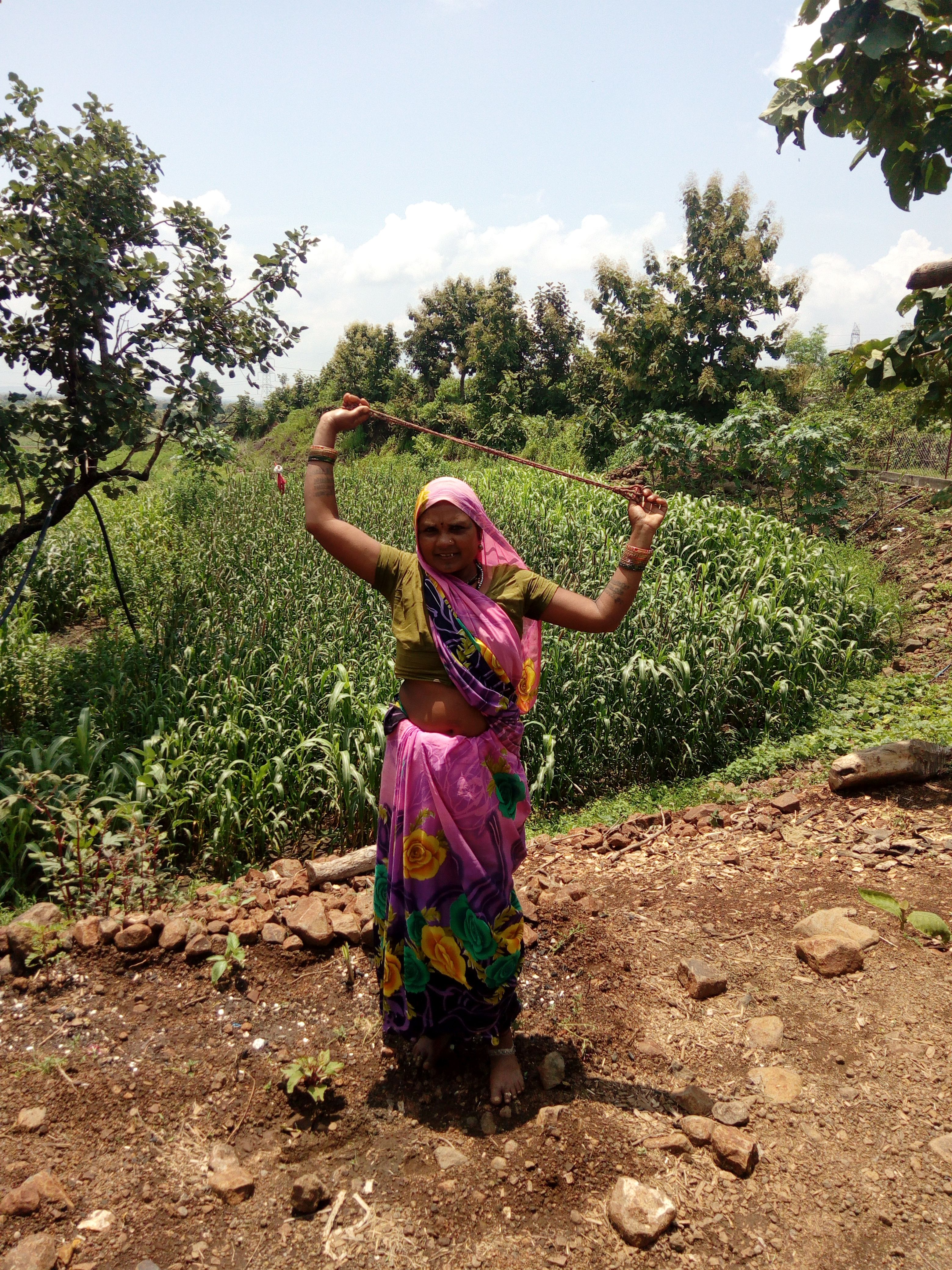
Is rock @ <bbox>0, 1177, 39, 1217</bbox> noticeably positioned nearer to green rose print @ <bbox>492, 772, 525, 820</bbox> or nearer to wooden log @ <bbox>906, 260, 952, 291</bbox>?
green rose print @ <bbox>492, 772, 525, 820</bbox>

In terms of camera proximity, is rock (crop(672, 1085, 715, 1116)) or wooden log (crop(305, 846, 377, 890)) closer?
rock (crop(672, 1085, 715, 1116))

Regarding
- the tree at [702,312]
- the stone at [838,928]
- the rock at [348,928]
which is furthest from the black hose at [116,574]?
the tree at [702,312]

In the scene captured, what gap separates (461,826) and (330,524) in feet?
2.90

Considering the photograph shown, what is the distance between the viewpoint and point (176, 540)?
8.10 m

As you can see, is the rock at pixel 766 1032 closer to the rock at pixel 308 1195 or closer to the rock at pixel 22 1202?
the rock at pixel 308 1195

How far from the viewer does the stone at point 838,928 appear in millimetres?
2641

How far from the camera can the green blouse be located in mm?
2143

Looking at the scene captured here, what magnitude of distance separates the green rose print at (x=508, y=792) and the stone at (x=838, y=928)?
1.23 meters

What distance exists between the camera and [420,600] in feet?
7.08

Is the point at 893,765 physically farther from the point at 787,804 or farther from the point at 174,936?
the point at 174,936

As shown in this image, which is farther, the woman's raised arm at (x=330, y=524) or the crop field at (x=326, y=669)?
the crop field at (x=326, y=669)

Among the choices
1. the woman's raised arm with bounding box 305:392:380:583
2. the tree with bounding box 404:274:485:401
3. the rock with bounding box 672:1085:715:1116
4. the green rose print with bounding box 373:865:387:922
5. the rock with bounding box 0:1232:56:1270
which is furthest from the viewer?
the tree with bounding box 404:274:485:401

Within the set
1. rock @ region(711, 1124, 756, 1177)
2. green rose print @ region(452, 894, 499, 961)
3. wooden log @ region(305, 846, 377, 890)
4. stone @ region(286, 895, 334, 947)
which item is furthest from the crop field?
rock @ region(711, 1124, 756, 1177)

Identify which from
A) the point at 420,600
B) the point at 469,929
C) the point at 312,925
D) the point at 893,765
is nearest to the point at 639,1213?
the point at 469,929
